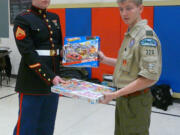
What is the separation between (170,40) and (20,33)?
277cm

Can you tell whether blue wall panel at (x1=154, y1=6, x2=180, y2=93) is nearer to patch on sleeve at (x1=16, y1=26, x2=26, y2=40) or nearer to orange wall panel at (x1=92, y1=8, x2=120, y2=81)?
orange wall panel at (x1=92, y1=8, x2=120, y2=81)

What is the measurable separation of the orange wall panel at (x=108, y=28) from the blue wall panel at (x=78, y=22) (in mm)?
134

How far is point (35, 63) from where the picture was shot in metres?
1.80

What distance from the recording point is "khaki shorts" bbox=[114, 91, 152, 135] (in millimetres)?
1562

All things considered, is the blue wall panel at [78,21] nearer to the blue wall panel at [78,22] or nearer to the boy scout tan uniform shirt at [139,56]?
the blue wall panel at [78,22]

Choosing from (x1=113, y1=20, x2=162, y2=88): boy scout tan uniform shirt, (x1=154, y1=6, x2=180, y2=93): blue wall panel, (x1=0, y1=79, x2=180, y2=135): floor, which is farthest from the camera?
(x1=154, y1=6, x2=180, y2=93): blue wall panel

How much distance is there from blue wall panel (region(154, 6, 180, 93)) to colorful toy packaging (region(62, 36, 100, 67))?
2.34 meters

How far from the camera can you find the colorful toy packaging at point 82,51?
185 centimetres

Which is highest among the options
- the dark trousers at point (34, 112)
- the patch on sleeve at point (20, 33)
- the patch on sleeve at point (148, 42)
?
the patch on sleeve at point (20, 33)

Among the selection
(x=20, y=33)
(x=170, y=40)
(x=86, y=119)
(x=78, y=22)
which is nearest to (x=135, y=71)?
(x=20, y=33)

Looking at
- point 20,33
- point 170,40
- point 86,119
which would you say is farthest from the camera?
point 170,40

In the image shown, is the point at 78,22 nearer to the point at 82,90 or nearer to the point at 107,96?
the point at 82,90

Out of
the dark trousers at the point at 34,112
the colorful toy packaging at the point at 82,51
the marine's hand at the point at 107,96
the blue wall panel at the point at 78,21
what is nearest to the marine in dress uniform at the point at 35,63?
the dark trousers at the point at 34,112

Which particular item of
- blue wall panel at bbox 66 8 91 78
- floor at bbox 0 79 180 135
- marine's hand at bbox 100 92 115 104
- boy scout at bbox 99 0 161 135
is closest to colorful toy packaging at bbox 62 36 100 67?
boy scout at bbox 99 0 161 135
